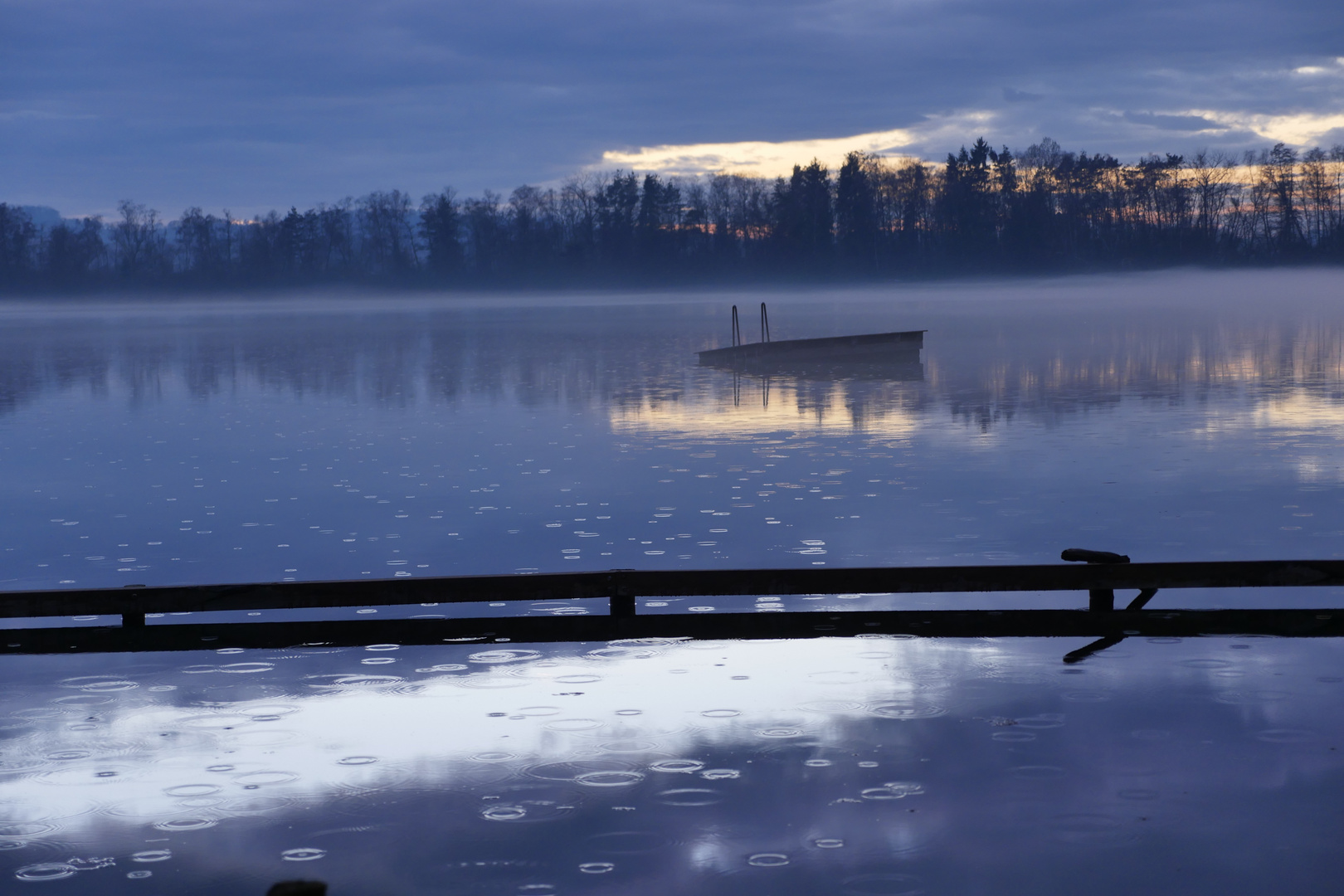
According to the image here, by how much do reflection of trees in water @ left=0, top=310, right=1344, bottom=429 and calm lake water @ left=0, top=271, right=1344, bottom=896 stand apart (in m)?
1.05

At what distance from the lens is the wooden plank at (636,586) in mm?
9195

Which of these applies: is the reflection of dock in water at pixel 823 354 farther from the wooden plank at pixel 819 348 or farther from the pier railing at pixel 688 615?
the pier railing at pixel 688 615


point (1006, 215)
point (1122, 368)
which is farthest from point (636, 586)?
point (1006, 215)

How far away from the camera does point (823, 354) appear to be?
54562 millimetres

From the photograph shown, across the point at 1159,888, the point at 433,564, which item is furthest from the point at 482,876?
the point at 433,564

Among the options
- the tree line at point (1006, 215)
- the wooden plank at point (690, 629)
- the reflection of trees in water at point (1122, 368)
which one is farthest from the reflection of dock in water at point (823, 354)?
the tree line at point (1006, 215)

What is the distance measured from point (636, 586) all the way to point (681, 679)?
765 millimetres

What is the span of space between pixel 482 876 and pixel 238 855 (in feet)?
4.07

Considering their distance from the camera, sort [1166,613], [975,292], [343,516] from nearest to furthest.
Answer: [1166,613] < [343,516] < [975,292]

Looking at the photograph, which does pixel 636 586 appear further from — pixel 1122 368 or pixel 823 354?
pixel 823 354

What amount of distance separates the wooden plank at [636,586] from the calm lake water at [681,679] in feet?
2.16

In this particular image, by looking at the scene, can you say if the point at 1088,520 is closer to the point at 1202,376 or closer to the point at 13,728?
the point at 13,728

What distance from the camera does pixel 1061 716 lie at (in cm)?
844

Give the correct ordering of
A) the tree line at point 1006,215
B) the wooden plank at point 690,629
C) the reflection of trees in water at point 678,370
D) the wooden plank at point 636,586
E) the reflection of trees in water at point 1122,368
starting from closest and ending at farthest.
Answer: the wooden plank at point 636,586
the wooden plank at point 690,629
the reflection of trees in water at point 1122,368
the reflection of trees in water at point 678,370
the tree line at point 1006,215
